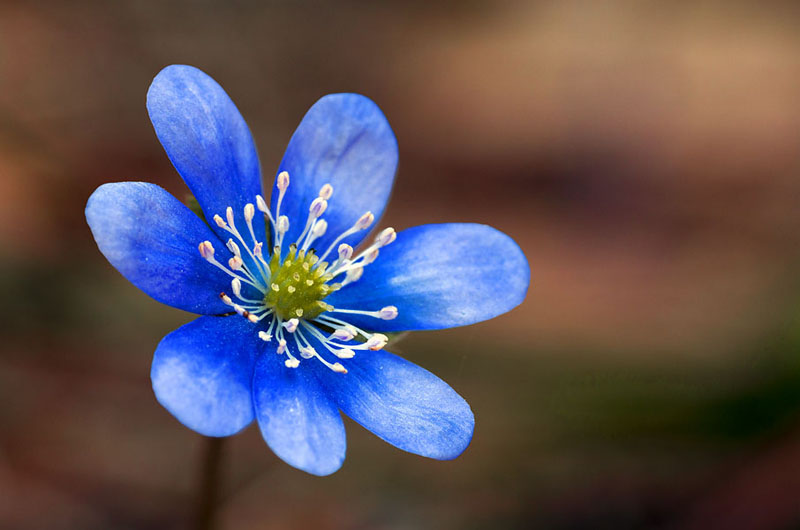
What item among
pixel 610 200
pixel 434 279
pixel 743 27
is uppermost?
pixel 743 27

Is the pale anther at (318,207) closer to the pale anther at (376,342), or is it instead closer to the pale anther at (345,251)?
the pale anther at (345,251)

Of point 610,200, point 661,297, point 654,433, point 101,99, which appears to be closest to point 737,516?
point 654,433

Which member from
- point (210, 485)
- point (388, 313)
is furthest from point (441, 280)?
point (210, 485)

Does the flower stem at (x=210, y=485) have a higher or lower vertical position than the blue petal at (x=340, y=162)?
lower

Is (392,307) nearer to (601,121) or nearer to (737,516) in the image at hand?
(737,516)

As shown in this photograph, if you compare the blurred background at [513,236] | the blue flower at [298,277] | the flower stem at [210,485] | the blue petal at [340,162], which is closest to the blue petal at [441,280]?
the blue flower at [298,277]

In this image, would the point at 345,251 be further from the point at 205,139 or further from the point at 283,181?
the point at 205,139
